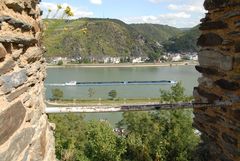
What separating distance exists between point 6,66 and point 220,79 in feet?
6.80

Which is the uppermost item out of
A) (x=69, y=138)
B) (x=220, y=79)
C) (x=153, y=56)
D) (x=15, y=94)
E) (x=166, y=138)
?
(x=15, y=94)

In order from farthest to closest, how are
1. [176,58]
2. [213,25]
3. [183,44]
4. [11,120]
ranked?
[183,44], [176,58], [213,25], [11,120]

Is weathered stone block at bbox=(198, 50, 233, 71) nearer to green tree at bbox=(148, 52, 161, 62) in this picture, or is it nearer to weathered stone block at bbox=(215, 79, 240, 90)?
weathered stone block at bbox=(215, 79, 240, 90)

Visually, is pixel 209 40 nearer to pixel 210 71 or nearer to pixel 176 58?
pixel 210 71

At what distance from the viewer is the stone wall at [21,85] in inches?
72.6

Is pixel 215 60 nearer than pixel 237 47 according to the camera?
No

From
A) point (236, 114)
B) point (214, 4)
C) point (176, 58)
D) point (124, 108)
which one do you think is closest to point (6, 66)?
point (124, 108)

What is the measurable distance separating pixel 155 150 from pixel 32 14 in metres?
18.8

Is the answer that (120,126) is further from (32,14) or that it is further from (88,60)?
(88,60)

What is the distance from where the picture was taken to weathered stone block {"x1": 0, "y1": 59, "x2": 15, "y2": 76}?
1817mm

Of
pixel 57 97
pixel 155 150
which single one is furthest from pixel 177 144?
pixel 57 97

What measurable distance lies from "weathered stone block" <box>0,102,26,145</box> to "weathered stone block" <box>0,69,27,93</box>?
3.8 inches

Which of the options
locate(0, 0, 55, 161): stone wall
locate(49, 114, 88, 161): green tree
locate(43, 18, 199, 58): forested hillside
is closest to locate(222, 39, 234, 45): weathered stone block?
locate(0, 0, 55, 161): stone wall

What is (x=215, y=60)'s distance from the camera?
11.4 feet
